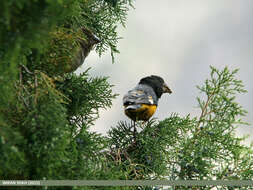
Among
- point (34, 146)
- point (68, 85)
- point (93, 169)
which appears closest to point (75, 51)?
point (68, 85)

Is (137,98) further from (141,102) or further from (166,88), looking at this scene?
(166,88)

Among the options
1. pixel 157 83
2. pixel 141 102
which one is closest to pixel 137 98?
pixel 141 102

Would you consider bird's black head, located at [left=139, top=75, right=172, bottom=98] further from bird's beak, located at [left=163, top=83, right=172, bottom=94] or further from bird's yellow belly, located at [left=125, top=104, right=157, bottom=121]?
bird's yellow belly, located at [left=125, top=104, right=157, bottom=121]

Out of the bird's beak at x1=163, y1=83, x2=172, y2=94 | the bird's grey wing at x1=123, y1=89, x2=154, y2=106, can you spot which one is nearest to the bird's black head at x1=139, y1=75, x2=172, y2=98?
the bird's beak at x1=163, y1=83, x2=172, y2=94

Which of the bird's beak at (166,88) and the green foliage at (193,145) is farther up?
the bird's beak at (166,88)

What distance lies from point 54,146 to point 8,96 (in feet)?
0.48

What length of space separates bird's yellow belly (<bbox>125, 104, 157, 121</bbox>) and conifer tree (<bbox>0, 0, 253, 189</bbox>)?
7cm

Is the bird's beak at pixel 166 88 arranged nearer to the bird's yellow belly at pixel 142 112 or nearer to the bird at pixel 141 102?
the bird at pixel 141 102

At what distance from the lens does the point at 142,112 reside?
1.30m

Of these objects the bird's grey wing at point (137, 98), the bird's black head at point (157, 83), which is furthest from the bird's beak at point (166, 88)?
the bird's grey wing at point (137, 98)

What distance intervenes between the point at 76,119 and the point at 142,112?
29 centimetres

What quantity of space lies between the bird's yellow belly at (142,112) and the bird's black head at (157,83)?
0.45 feet

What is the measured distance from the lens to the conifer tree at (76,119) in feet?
1.88

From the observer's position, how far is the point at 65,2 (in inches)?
26.5
